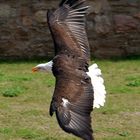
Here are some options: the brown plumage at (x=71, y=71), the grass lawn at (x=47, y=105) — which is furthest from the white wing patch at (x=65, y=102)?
the grass lawn at (x=47, y=105)

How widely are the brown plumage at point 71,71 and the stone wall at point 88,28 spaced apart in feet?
16.5

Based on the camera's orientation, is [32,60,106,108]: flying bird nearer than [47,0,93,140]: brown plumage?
No

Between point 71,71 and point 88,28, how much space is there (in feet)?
19.5

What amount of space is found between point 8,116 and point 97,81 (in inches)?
72.5

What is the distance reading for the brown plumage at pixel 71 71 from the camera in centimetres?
546

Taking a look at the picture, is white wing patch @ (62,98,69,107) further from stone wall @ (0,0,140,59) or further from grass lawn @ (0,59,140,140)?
stone wall @ (0,0,140,59)

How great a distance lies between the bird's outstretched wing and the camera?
6926 millimetres

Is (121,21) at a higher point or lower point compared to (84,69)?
lower

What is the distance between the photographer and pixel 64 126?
532 cm

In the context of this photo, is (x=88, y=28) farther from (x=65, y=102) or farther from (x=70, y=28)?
(x=65, y=102)

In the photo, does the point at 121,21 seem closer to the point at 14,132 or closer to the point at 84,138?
the point at 14,132

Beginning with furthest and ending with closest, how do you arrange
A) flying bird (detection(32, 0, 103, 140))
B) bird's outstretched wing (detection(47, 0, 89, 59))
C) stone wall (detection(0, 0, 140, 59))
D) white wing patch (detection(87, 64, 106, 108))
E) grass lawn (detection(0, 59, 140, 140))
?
stone wall (detection(0, 0, 140, 59)), grass lawn (detection(0, 59, 140, 140)), bird's outstretched wing (detection(47, 0, 89, 59)), white wing patch (detection(87, 64, 106, 108)), flying bird (detection(32, 0, 103, 140))

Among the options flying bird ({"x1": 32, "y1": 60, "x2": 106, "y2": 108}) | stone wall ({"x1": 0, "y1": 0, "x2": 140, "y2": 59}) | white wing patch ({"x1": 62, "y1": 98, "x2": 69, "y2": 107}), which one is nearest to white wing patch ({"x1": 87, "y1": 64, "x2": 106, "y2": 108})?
flying bird ({"x1": 32, "y1": 60, "x2": 106, "y2": 108})

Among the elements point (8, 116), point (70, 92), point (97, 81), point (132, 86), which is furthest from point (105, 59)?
point (70, 92)
